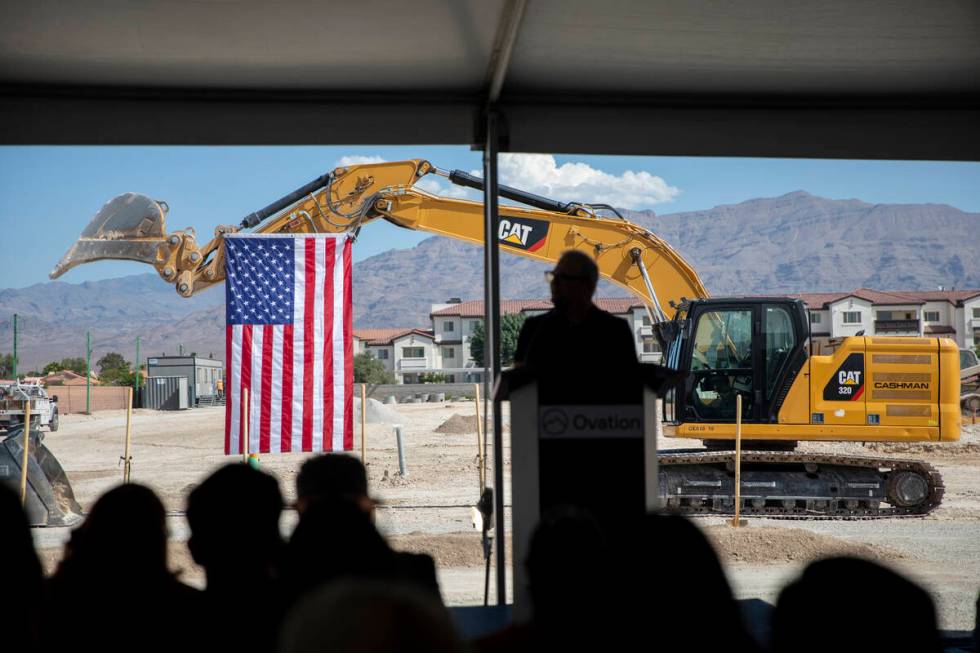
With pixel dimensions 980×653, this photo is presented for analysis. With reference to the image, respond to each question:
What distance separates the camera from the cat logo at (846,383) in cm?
1238

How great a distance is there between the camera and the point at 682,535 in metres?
1.71

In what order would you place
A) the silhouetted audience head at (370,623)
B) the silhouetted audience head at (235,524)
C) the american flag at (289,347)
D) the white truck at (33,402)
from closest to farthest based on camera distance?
the silhouetted audience head at (370,623) < the silhouetted audience head at (235,524) < the american flag at (289,347) < the white truck at (33,402)

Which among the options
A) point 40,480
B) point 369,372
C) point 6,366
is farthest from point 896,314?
point 40,480

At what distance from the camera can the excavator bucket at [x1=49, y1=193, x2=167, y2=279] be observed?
10.5 meters

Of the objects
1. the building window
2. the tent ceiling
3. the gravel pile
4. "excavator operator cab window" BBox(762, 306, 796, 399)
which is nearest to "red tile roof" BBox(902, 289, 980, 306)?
the building window

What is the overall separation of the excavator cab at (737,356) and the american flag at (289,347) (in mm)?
5051

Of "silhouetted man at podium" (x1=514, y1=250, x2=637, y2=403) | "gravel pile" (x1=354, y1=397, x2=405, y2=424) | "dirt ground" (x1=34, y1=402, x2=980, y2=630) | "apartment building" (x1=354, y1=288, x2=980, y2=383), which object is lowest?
"dirt ground" (x1=34, y1=402, x2=980, y2=630)

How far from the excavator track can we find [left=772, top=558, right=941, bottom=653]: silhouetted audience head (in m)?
10.8

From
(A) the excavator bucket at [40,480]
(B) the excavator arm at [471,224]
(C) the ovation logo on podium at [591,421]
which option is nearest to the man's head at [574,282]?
(C) the ovation logo on podium at [591,421]

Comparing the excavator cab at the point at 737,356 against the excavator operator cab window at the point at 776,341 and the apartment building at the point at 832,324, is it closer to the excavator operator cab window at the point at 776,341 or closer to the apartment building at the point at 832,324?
the excavator operator cab window at the point at 776,341

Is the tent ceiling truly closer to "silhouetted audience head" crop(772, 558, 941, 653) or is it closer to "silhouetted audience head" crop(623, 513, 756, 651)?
"silhouetted audience head" crop(623, 513, 756, 651)

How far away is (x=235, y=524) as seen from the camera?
2.15m

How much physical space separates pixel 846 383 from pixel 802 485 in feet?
4.66

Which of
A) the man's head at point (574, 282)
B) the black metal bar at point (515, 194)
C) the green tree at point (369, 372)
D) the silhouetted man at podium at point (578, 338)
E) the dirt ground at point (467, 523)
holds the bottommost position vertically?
the dirt ground at point (467, 523)
